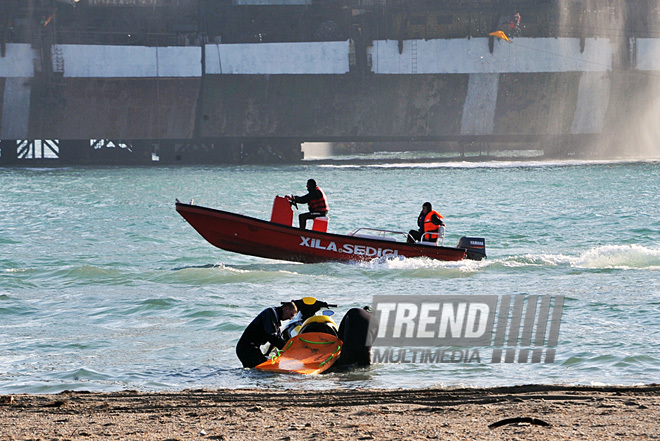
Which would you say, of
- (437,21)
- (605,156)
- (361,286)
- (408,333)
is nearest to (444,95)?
(437,21)

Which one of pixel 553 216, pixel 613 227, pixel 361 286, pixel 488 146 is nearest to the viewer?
pixel 361 286

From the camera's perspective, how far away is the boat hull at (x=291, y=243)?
1625cm

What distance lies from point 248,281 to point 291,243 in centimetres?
136

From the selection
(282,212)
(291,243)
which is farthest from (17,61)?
(291,243)

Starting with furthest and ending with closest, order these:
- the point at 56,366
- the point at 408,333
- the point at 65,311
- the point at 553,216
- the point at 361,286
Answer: the point at 553,216, the point at 361,286, the point at 65,311, the point at 408,333, the point at 56,366

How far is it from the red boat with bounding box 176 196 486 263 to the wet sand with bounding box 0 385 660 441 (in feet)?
27.7

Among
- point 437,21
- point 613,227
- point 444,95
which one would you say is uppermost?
point 437,21

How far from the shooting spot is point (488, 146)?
226ft

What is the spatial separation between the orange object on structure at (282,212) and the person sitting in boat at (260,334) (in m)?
7.30

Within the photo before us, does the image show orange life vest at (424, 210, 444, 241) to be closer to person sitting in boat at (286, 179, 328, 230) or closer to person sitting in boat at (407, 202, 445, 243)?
person sitting in boat at (407, 202, 445, 243)

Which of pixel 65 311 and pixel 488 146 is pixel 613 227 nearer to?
pixel 65 311

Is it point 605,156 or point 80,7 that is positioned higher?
point 80,7

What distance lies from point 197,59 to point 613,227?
32.7 metres

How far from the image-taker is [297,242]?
16516 millimetres
